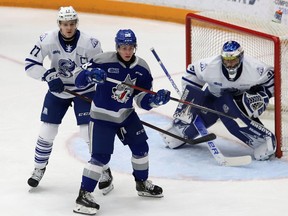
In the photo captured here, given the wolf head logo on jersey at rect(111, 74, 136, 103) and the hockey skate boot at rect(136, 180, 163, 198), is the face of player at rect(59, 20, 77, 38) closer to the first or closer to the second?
the wolf head logo on jersey at rect(111, 74, 136, 103)

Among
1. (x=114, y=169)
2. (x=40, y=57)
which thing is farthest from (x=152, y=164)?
(x=40, y=57)

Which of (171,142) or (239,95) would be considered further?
(171,142)

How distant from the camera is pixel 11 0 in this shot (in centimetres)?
1030

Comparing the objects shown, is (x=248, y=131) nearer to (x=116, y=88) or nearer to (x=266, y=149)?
(x=266, y=149)

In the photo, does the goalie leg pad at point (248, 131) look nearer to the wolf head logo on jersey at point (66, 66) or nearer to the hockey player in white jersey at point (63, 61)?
the hockey player in white jersey at point (63, 61)

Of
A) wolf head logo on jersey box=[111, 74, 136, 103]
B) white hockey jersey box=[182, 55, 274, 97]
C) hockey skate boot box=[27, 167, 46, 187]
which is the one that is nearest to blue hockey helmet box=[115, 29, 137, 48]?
wolf head logo on jersey box=[111, 74, 136, 103]

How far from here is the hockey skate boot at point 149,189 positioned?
4.55 m

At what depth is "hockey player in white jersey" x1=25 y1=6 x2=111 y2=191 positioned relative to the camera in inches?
179

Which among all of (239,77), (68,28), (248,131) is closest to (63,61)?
(68,28)

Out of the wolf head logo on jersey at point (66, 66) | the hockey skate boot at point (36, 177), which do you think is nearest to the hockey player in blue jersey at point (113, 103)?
the wolf head logo on jersey at point (66, 66)

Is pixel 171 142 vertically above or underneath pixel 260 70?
underneath

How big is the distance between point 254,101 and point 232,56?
0.34 metres

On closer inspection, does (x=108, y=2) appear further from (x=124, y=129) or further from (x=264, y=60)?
(x=124, y=129)

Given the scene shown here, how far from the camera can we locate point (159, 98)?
4344 millimetres
